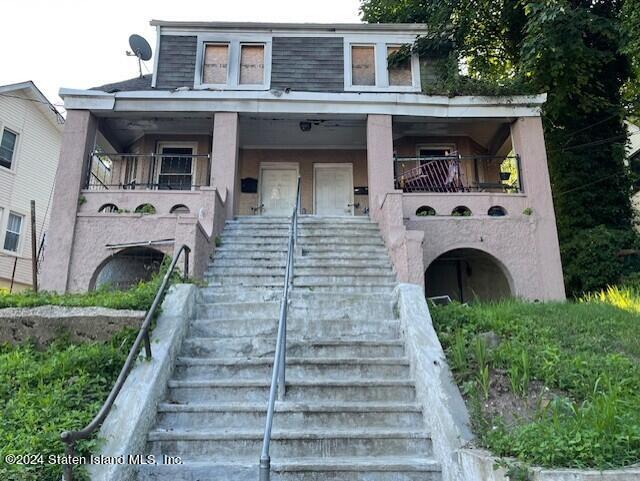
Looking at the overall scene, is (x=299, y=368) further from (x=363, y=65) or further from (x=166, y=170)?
(x=363, y=65)

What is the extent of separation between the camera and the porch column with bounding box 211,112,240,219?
32.6 ft

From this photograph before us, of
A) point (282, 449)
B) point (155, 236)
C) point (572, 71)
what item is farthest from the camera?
point (572, 71)

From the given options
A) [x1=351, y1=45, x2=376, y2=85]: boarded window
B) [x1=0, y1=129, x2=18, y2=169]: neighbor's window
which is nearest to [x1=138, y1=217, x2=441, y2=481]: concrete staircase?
[x1=351, y1=45, x2=376, y2=85]: boarded window

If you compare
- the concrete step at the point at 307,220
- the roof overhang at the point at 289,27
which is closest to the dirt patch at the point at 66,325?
the concrete step at the point at 307,220

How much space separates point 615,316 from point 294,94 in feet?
23.8

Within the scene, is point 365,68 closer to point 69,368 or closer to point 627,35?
point 627,35

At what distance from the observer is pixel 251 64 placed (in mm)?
12406

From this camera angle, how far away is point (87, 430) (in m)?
3.12

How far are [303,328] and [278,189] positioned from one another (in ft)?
25.6

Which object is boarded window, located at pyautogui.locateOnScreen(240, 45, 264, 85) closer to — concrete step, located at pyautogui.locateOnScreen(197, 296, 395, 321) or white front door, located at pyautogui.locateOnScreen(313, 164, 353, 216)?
white front door, located at pyautogui.locateOnScreen(313, 164, 353, 216)

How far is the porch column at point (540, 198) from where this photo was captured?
933 centimetres

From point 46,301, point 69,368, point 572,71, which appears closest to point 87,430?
point 69,368

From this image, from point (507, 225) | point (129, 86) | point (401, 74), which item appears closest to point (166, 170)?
point (129, 86)

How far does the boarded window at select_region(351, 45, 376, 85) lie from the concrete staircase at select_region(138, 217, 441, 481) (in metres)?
6.74
